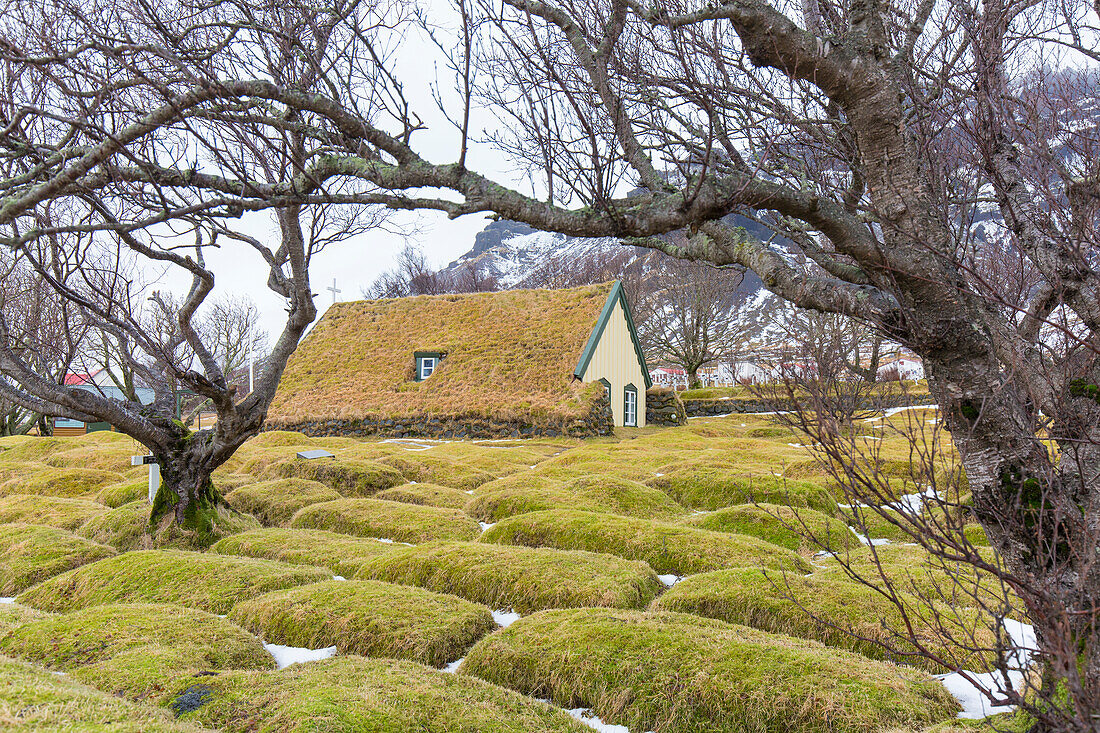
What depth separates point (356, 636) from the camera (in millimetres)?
5000

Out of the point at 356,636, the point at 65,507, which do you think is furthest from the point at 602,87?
the point at 65,507

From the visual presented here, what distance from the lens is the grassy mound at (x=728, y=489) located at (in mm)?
9461

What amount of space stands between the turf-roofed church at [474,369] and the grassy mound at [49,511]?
12215mm

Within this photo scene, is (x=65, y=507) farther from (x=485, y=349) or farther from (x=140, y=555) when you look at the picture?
(x=485, y=349)

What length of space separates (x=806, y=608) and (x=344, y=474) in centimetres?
887

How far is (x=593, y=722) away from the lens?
402 cm

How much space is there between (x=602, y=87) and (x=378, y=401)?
2089 centimetres

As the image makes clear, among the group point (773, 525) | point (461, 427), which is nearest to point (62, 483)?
point (461, 427)

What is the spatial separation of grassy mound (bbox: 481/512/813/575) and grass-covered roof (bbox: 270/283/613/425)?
40.9 ft

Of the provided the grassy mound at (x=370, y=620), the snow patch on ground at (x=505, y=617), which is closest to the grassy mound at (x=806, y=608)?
the snow patch on ground at (x=505, y=617)

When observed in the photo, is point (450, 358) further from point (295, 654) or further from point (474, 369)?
point (295, 654)

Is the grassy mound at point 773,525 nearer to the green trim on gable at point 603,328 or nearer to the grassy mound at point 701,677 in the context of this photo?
the grassy mound at point 701,677

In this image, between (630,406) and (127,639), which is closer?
(127,639)

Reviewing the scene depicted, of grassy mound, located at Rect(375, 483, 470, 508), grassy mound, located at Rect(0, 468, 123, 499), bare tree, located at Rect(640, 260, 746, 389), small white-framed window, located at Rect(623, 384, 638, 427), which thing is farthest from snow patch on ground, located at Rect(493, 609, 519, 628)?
bare tree, located at Rect(640, 260, 746, 389)
